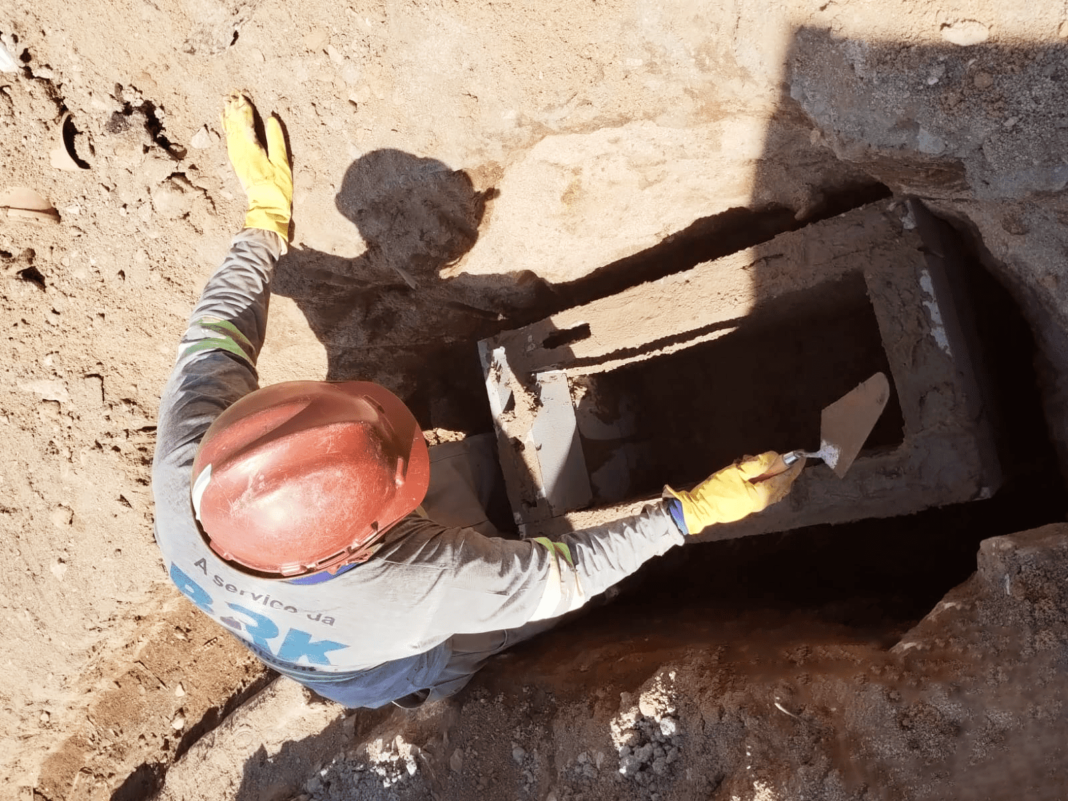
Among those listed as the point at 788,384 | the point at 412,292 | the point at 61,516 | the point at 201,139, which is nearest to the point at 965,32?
the point at 788,384

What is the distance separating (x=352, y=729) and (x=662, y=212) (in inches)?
95.7

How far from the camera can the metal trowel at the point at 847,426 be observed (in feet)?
6.64

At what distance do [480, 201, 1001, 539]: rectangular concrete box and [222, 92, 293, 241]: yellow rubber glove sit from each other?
0.89 m

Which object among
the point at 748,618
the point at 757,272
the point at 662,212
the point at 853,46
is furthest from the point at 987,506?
the point at 853,46

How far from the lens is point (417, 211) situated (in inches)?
100

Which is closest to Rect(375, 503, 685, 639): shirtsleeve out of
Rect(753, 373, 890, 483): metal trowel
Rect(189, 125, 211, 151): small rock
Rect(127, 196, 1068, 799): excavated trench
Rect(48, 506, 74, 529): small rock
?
Rect(753, 373, 890, 483): metal trowel

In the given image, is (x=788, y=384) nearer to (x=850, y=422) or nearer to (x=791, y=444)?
(x=791, y=444)

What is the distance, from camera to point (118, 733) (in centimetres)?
368

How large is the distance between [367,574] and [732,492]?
1050mm

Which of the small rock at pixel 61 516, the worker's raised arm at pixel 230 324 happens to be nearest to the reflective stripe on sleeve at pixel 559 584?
the worker's raised arm at pixel 230 324

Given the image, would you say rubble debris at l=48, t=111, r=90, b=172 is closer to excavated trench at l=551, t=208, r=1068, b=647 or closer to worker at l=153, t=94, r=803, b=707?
worker at l=153, t=94, r=803, b=707

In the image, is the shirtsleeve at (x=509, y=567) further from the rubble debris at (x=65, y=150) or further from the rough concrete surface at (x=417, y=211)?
the rubble debris at (x=65, y=150)

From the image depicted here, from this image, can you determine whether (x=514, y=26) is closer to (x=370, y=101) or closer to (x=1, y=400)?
(x=370, y=101)

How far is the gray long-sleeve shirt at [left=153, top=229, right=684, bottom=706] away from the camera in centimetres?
195
